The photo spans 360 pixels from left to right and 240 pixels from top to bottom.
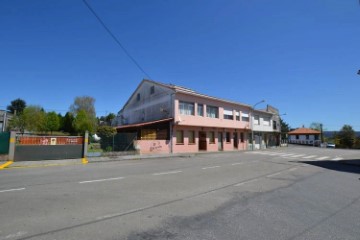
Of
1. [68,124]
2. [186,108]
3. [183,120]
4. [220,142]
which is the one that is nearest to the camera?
[183,120]

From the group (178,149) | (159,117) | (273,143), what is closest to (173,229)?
(178,149)

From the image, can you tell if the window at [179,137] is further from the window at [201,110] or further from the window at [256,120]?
the window at [256,120]

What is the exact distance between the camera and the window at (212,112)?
2910cm

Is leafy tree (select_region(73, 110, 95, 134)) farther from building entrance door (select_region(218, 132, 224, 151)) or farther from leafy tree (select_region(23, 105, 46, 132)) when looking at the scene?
building entrance door (select_region(218, 132, 224, 151))

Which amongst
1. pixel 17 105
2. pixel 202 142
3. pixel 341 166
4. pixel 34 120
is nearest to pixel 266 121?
pixel 202 142

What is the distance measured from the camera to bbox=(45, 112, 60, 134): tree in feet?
149

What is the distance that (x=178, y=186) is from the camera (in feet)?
25.7

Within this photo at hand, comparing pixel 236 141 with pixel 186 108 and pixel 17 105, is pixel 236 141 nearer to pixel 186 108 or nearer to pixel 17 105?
pixel 186 108

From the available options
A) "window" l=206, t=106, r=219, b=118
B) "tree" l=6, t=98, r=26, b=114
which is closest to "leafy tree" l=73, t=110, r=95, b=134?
"window" l=206, t=106, r=219, b=118

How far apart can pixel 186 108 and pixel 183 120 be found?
182 cm

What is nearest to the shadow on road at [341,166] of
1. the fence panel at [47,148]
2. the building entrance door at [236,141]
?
the building entrance door at [236,141]

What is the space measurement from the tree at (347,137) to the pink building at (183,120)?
3885cm

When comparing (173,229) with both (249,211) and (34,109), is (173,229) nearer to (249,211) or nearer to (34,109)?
(249,211)

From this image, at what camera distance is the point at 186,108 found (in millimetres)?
26469
